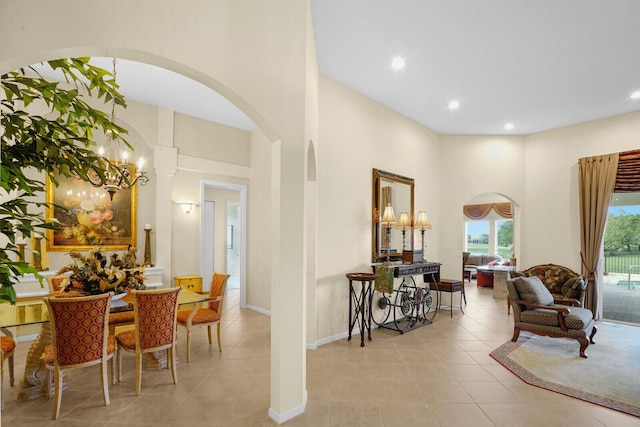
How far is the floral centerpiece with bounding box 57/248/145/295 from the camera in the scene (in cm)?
311

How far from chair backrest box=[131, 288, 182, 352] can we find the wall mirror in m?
2.93

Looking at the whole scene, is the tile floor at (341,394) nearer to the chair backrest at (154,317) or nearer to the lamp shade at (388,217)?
the chair backrest at (154,317)

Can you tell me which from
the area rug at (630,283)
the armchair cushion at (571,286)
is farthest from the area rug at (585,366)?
the area rug at (630,283)

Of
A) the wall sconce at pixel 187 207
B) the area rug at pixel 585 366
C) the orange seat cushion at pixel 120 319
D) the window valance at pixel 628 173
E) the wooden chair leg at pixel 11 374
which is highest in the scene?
the window valance at pixel 628 173

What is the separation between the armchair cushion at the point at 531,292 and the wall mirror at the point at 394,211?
5.64 ft

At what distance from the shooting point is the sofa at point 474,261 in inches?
400

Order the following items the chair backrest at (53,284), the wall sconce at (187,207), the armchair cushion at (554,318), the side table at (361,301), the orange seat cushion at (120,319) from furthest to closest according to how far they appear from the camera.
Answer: the wall sconce at (187,207)
the side table at (361,301)
the armchair cushion at (554,318)
the chair backrest at (53,284)
the orange seat cushion at (120,319)

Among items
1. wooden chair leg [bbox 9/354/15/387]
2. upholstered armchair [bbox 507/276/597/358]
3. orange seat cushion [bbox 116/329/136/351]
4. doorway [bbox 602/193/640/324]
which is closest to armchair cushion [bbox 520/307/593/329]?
upholstered armchair [bbox 507/276/597/358]

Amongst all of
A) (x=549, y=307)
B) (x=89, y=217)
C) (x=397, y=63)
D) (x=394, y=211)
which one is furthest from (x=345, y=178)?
(x=89, y=217)

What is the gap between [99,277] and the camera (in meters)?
3.14

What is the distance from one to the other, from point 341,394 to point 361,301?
181 centimetres

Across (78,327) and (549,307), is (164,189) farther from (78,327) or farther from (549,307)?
(549,307)

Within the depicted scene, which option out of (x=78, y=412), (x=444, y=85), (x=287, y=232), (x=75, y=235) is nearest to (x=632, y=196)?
(x=444, y=85)

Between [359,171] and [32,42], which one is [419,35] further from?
[32,42]
